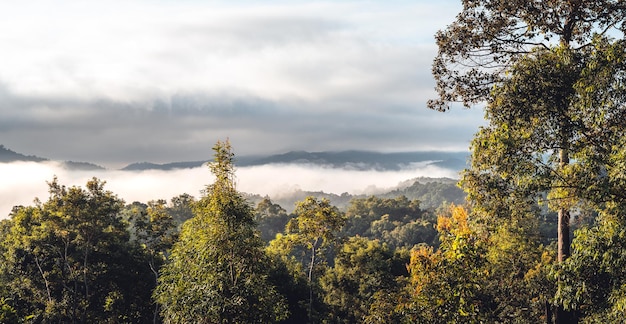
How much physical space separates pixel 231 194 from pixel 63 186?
64.8 ft

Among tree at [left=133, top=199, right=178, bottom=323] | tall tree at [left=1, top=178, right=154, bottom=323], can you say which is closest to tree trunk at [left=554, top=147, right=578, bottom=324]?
tree at [left=133, top=199, right=178, bottom=323]

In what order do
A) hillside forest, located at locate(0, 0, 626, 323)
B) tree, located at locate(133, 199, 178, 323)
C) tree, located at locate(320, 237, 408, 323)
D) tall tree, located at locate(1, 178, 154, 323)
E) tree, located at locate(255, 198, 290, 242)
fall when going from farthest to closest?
1. tree, located at locate(255, 198, 290, 242)
2. tree, located at locate(320, 237, 408, 323)
3. tree, located at locate(133, 199, 178, 323)
4. tall tree, located at locate(1, 178, 154, 323)
5. hillside forest, located at locate(0, 0, 626, 323)

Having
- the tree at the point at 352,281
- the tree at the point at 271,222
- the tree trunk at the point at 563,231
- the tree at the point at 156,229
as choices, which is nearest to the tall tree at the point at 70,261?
the tree at the point at 156,229

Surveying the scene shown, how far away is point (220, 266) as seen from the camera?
12.8 meters

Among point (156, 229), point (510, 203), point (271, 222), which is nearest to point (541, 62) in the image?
point (510, 203)

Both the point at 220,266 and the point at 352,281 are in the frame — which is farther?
the point at 352,281

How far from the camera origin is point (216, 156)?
13.4 metres

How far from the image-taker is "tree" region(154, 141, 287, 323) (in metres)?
12.5

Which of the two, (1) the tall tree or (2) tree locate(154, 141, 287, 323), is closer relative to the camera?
(2) tree locate(154, 141, 287, 323)

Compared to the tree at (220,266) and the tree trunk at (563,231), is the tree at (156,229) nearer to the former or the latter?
the tree at (220,266)

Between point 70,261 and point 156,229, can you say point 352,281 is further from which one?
point 70,261

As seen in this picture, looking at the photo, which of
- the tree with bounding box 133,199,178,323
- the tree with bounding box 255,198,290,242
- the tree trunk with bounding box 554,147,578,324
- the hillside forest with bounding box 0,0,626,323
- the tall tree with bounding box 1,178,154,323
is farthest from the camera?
the tree with bounding box 255,198,290,242

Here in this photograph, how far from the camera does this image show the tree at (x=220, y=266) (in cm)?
1245

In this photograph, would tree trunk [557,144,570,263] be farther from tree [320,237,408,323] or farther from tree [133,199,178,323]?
tree [133,199,178,323]
